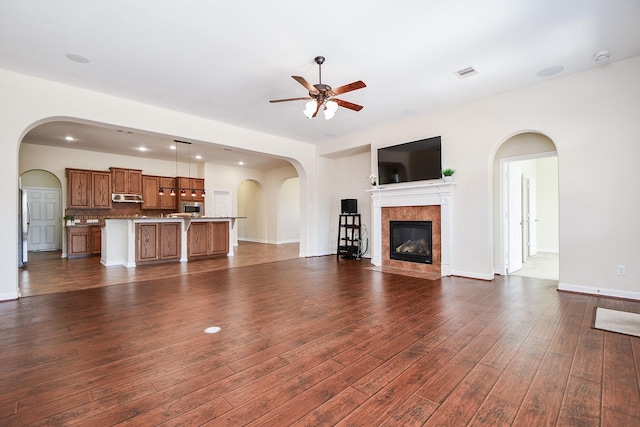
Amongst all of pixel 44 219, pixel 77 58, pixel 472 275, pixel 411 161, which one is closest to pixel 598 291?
pixel 472 275

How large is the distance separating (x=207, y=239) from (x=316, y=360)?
5.93 m

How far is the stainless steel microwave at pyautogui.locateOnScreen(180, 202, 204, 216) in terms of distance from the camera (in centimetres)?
975

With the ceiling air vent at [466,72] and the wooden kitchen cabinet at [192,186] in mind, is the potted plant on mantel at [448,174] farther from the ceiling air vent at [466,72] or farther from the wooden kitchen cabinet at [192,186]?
the wooden kitchen cabinet at [192,186]

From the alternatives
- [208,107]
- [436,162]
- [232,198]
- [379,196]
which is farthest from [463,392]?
[232,198]

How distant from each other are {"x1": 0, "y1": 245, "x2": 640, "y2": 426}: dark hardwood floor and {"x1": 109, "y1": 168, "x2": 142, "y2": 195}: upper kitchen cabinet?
557cm

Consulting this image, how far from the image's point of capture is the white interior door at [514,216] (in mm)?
5277

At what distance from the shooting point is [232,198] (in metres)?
10.9

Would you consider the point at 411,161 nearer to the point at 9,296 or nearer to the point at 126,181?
the point at 9,296

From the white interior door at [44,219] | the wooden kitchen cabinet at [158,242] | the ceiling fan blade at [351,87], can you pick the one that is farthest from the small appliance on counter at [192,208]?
the ceiling fan blade at [351,87]

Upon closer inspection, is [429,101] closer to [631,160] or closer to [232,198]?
[631,160]

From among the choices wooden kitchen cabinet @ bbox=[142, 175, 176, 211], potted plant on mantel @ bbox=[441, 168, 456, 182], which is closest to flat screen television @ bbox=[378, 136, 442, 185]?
potted plant on mantel @ bbox=[441, 168, 456, 182]

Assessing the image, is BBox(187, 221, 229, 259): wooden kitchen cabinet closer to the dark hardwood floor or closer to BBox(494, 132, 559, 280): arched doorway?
the dark hardwood floor

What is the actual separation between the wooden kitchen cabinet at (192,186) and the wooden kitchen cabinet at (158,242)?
10.1 ft

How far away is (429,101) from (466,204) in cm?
183
